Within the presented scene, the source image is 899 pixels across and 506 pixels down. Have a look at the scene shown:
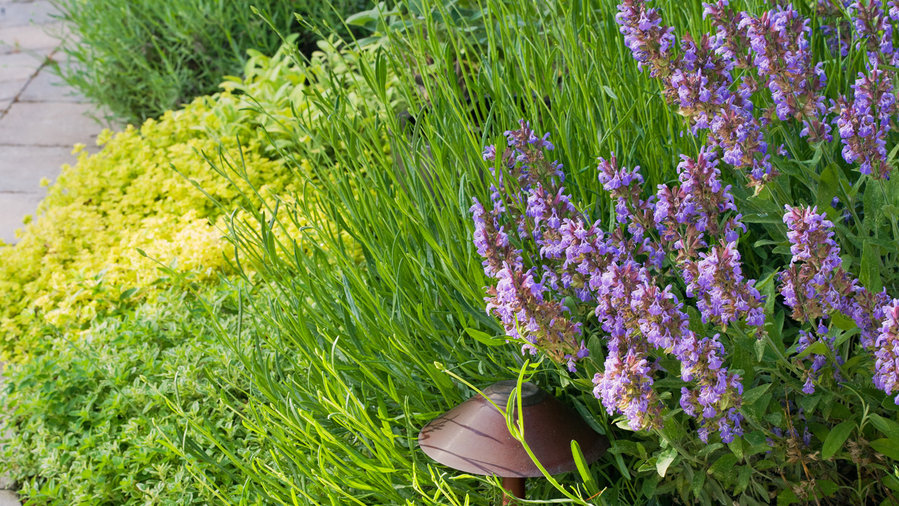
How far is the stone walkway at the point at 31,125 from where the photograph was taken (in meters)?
5.06

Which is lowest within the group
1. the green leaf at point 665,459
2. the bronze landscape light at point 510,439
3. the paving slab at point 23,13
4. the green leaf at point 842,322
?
the green leaf at point 665,459

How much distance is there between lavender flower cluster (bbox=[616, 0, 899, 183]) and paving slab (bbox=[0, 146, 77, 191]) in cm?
466

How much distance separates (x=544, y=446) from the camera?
4.64 ft

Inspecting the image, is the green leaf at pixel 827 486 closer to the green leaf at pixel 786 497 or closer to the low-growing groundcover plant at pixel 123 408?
the green leaf at pixel 786 497

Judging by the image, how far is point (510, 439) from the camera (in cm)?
143

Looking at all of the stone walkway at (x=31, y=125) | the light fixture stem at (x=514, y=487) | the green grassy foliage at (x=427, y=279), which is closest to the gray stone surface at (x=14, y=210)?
the stone walkway at (x=31, y=125)

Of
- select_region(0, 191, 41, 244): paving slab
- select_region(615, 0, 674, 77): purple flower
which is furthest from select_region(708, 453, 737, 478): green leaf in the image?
select_region(0, 191, 41, 244): paving slab

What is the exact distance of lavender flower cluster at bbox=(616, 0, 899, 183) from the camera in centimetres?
135

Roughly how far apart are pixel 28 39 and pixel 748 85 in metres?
7.54

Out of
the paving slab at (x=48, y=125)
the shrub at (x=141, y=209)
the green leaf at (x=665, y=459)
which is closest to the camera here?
the green leaf at (x=665, y=459)

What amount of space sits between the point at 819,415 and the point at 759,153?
510 mm

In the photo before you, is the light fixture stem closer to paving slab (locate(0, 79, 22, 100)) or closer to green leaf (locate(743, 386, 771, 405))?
green leaf (locate(743, 386, 771, 405))

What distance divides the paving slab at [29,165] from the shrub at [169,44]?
0.44 metres

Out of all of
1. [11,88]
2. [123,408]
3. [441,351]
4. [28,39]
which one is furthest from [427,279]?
[28,39]
